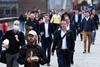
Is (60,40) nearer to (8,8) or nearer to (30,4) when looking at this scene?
(8,8)

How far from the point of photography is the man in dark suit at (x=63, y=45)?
13.9 meters

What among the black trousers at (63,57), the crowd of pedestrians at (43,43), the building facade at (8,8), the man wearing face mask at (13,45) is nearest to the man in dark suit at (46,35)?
the crowd of pedestrians at (43,43)

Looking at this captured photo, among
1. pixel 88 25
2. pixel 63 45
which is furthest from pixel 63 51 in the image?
pixel 88 25

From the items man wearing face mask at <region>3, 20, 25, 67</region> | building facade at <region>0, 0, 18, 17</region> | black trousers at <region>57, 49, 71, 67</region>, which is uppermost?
man wearing face mask at <region>3, 20, 25, 67</region>

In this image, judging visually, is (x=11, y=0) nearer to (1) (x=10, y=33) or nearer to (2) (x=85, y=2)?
(2) (x=85, y=2)

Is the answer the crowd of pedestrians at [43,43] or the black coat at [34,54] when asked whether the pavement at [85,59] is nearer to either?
the crowd of pedestrians at [43,43]

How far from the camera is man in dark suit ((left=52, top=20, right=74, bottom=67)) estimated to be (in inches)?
548

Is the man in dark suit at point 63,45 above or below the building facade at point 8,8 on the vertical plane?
above

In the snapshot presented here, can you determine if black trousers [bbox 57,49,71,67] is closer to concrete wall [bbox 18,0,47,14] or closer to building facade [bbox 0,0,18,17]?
building facade [bbox 0,0,18,17]

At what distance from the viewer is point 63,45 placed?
14.0 meters

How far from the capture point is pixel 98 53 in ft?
76.5

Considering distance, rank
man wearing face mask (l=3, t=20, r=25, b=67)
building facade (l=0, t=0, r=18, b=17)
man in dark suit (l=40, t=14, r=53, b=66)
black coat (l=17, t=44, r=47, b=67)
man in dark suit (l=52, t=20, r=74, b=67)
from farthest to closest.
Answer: building facade (l=0, t=0, r=18, b=17), man in dark suit (l=40, t=14, r=53, b=66), man in dark suit (l=52, t=20, r=74, b=67), man wearing face mask (l=3, t=20, r=25, b=67), black coat (l=17, t=44, r=47, b=67)

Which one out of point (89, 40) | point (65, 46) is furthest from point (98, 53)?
point (65, 46)

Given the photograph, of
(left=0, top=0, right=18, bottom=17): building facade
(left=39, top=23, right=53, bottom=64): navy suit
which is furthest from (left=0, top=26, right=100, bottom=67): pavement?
(left=0, top=0, right=18, bottom=17): building facade
